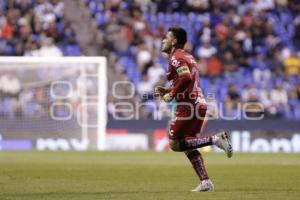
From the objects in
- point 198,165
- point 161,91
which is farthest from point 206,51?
point 198,165

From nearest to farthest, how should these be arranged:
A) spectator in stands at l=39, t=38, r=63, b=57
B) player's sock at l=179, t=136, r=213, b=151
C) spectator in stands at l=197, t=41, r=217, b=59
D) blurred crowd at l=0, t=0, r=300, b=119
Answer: player's sock at l=179, t=136, r=213, b=151 → blurred crowd at l=0, t=0, r=300, b=119 → spectator in stands at l=39, t=38, r=63, b=57 → spectator in stands at l=197, t=41, r=217, b=59

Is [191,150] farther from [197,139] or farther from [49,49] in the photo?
[49,49]

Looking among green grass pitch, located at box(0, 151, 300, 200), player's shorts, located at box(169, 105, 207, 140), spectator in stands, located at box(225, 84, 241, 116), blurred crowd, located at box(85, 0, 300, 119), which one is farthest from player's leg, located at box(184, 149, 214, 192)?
blurred crowd, located at box(85, 0, 300, 119)

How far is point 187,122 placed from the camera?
11492 mm

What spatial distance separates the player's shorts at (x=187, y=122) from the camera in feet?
37.7

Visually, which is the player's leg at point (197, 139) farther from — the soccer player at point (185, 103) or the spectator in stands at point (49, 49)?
the spectator in stands at point (49, 49)

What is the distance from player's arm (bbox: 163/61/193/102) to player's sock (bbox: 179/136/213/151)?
63 cm

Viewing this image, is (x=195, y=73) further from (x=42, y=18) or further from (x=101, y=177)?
(x=42, y=18)

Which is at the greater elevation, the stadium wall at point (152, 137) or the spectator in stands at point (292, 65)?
the spectator in stands at point (292, 65)

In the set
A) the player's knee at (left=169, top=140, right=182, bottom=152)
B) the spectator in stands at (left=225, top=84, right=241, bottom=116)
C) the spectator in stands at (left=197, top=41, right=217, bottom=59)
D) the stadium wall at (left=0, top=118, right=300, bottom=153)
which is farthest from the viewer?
the spectator in stands at (left=197, top=41, right=217, bottom=59)

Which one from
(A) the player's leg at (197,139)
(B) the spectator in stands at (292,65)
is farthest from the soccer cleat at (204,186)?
(B) the spectator in stands at (292,65)

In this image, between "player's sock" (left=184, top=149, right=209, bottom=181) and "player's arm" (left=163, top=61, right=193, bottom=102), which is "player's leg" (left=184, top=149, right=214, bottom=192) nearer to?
"player's sock" (left=184, top=149, right=209, bottom=181)

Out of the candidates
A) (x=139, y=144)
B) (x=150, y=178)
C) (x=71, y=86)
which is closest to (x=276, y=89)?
(x=139, y=144)

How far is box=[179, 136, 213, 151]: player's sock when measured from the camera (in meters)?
11.3
